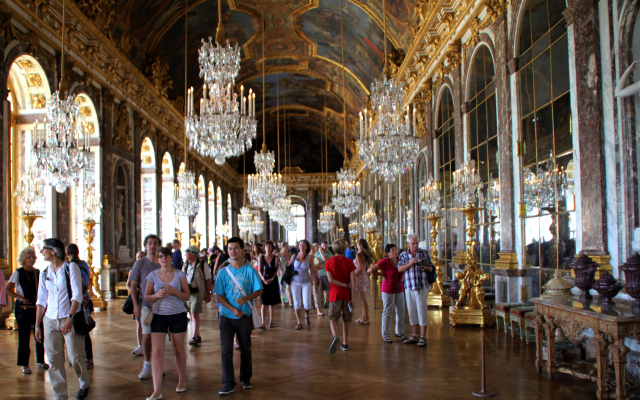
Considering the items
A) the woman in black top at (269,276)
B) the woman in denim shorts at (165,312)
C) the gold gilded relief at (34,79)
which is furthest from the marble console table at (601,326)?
the gold gilded relief at (34,79)

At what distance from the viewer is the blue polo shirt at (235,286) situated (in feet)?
16.3

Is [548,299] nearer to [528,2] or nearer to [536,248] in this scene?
[536,248]

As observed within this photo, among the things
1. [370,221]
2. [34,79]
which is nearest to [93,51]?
[34,79]

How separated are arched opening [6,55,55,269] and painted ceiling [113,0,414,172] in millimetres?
4171

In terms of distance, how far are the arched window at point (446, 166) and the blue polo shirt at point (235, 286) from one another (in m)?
7.85

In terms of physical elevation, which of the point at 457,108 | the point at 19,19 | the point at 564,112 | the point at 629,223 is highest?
the point at 19,19

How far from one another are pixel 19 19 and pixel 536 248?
10499mm

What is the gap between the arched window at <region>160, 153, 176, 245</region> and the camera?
21.6m

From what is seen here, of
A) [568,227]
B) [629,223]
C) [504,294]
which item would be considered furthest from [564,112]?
[504,294]

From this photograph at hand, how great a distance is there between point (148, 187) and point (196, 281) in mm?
13289

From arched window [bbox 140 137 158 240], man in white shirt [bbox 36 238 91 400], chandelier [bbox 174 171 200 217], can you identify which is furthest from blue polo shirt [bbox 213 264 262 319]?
arched window [bbox 140 137 158 240]

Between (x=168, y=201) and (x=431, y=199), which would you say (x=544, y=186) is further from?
(x=168, y=201)

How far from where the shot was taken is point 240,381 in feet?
16.9

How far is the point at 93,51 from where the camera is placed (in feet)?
42.7
